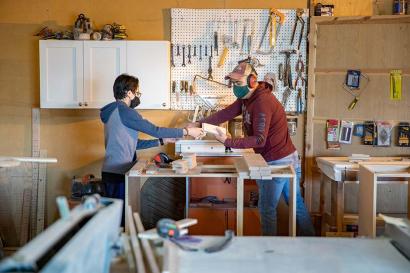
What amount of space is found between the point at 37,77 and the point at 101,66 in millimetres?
733

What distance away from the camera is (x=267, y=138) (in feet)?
11.5

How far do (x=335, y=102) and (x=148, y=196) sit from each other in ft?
6.26

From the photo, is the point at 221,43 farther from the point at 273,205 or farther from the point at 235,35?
the point at 273,205

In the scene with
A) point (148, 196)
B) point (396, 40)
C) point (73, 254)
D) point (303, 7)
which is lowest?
point (148, 196)

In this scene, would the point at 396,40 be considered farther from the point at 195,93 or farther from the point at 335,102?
the point at 195,93

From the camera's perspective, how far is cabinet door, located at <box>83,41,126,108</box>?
13.4 feet

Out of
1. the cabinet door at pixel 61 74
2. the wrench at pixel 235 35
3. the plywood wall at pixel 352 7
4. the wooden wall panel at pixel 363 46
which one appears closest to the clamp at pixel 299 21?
the wooden wall panel at pixel 363 46

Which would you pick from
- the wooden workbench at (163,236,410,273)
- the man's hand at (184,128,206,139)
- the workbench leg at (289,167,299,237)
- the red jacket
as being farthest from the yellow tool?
the wooden workbench at (163,236,410,273)

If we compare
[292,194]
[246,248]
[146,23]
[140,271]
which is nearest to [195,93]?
[146,23]

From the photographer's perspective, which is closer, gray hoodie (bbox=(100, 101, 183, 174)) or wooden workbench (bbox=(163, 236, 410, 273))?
wooden workbench (bbox=(163, 236, 410, 273))

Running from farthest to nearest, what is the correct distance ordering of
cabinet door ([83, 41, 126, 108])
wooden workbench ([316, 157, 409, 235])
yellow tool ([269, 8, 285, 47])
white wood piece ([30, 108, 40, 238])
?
white wood piece ([30, 108, 40, 238]) < yellow tool ([269, 8, 285, 47]) < cabinet door ([83, 41, 126, 108]) < wooden workbench ([316, 157, 409, 235])

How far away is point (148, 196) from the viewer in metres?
4.33

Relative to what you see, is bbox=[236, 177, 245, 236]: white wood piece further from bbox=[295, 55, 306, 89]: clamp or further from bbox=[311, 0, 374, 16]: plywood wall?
bbox=[311, 0, 374, 16]: plywood wall

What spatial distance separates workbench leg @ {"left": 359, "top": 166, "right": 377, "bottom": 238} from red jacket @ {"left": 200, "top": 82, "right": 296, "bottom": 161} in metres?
0.63
